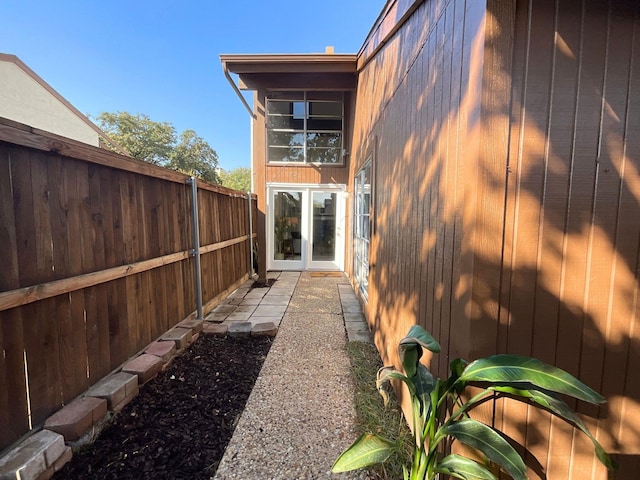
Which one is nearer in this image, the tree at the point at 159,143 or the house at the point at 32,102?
the house at the point at 32,102

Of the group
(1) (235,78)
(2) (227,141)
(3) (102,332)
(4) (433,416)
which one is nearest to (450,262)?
(4) (433,416)

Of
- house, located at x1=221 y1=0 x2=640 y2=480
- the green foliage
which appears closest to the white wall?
the green foliage

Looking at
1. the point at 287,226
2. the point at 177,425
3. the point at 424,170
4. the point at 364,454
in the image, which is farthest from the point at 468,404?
the point at 287,226

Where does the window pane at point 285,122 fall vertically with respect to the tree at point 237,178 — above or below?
below

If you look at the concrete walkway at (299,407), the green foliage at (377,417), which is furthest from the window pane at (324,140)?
the green foliage at (377,417)

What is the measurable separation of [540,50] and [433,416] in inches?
59.3

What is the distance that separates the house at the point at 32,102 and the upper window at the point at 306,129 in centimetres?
657

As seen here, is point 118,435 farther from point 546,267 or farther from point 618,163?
point 618,163

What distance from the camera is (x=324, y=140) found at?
21.0 ft

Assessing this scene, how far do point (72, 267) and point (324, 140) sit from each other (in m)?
5.51

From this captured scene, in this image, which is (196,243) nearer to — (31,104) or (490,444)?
(490,444)

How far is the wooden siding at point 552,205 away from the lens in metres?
1.09

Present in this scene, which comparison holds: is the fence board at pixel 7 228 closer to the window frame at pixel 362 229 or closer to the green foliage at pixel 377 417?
the green foliage at pixel 377 417

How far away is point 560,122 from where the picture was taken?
1.13 m
